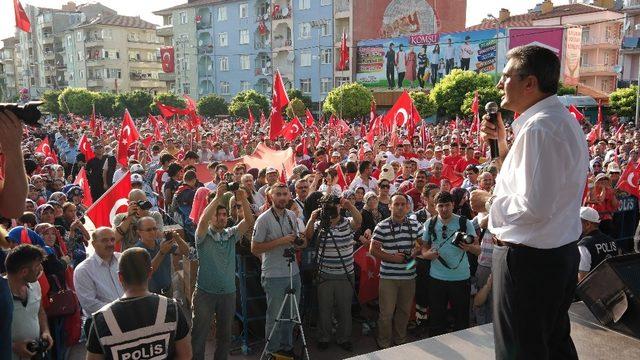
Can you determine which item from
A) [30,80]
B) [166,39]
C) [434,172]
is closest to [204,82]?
[166,39]

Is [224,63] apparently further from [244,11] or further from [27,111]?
[27,111]

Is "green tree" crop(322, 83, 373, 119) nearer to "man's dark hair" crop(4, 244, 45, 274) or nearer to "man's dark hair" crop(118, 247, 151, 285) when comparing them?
"man's dark hair" crop(4, 244, 45, 274)

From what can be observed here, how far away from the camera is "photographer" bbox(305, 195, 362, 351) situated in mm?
6117

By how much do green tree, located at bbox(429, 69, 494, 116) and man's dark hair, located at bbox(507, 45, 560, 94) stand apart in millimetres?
36160

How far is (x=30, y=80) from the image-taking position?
96750 millimetres

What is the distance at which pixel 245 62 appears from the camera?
6375cm

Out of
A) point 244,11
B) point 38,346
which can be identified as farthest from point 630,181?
point 244,11

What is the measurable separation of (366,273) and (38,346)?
13.2 feet

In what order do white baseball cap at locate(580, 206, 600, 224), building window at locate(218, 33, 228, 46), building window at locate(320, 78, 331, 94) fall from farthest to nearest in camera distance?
building window at locate(218, 33, 228, 46) → building window at locate(320, 78, 331, 94) → white baseball cap at locate(580, 206, 600, 224)

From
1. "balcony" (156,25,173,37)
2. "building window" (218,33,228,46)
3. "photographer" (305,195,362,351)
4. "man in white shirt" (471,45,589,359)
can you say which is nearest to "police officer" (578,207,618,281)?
"photographer" (305,195,362,351)

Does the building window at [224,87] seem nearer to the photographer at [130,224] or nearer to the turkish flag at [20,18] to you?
the turkish flag at [20,18]

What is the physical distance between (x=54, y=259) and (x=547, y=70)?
4.77m

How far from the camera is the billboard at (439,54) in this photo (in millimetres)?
47438

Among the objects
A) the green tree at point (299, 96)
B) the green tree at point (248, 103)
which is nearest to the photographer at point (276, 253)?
the green tree at point (248, 103)
